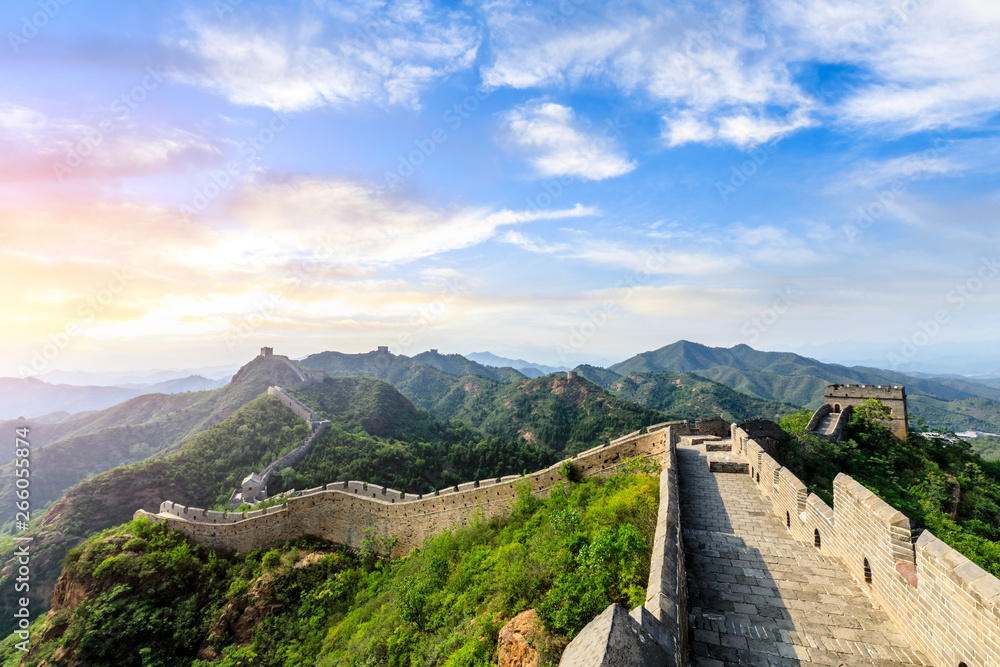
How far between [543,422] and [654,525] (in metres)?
72.0

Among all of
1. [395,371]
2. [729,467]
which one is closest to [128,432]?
A: [395,371]

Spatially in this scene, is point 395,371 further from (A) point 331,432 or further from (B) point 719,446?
(B) point 719,446

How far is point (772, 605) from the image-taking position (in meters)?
6.19

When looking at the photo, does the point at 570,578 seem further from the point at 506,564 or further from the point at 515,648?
the point at 506,564

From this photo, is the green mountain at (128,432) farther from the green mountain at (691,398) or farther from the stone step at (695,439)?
the green mountain at (691,398)

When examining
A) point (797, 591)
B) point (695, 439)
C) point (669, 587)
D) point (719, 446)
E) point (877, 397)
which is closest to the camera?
point (669, 587)

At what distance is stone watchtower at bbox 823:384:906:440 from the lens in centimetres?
2669

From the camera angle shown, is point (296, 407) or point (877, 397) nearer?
point (877, 397)

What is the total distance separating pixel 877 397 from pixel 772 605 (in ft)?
102

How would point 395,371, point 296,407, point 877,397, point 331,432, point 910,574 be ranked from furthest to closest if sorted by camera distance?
point 395,371 < point 296,407 < point 331,432 < point 877,397 < point 910,574

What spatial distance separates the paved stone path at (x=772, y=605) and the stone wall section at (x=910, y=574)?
0.27m

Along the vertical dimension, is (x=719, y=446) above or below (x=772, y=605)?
above

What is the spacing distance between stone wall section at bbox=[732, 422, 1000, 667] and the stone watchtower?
25614mm

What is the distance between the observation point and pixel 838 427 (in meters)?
23.8
